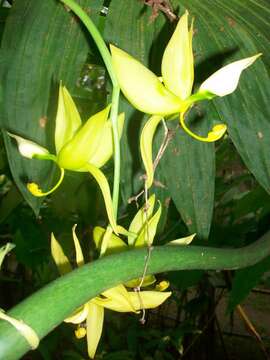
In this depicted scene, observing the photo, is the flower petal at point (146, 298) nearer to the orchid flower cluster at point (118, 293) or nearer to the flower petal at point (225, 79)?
the orchid flower cluster at point (118, 293)

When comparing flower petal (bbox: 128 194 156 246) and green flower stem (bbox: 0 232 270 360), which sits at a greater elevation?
green flower stem (bbox: 0 232 270 360)

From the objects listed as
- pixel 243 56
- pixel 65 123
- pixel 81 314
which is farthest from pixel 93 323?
pixel 243 56

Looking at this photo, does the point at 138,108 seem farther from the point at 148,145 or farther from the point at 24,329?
the point at 24,329

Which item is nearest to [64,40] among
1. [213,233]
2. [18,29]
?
[18,29]

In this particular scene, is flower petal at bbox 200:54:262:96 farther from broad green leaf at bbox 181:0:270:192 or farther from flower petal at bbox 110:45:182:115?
broad green leaf at bbox 181:0:270:192

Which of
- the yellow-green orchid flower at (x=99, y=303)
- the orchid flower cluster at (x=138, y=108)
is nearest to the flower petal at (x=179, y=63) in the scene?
the orchid flower cluster at (x=138, y=108)

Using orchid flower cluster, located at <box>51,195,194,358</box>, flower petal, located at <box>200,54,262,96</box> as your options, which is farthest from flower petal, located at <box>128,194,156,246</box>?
flower petal, located at <box>200,54,262,96</box>
